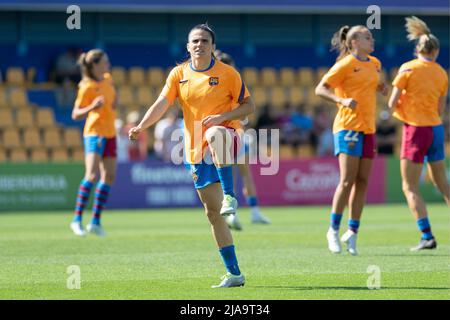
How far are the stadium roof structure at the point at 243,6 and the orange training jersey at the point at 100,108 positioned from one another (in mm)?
13280

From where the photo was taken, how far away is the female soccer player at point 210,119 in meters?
8.95

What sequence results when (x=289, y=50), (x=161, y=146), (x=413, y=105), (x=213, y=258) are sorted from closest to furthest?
(x=213, y=258), (x=413, y=105), (x=161, y=146), (x=289, y=50)

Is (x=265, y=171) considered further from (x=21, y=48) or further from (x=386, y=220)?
(x=21, y=48)

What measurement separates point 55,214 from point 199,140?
1328 centimetres

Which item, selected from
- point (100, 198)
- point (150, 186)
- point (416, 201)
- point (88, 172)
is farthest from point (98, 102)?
point (150, 186)

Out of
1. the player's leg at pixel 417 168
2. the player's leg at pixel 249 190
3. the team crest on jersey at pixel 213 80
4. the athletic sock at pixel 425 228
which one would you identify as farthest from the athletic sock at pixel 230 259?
the player's leg at pixel 249 190

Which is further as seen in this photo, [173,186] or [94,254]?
[173,186]

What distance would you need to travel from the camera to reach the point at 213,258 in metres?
11.7

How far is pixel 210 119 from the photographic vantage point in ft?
29.3

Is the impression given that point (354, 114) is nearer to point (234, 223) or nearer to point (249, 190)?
point (234, 223)

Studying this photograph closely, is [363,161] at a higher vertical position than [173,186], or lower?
higher

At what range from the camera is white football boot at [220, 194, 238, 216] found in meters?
8.80

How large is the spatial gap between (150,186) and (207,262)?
1305 cm

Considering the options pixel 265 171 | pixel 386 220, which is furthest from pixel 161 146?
pixel 386 220
